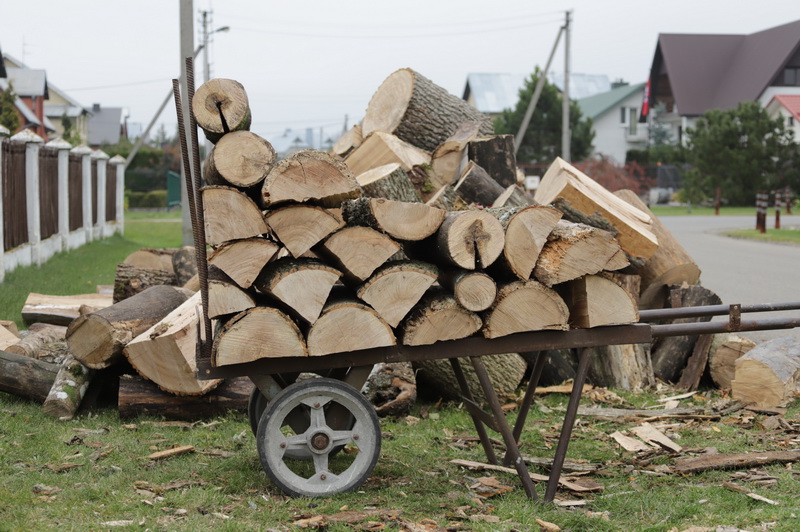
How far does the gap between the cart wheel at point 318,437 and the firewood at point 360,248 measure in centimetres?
55

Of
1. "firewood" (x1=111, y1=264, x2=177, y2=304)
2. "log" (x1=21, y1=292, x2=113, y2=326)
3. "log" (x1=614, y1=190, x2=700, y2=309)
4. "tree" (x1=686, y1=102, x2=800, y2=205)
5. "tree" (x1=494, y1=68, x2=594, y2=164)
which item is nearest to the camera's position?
"log" (x1=614, y1=190, x2=700, y2=309)

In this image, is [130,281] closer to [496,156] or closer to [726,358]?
[496,156]

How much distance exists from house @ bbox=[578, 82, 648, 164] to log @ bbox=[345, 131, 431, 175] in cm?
5392

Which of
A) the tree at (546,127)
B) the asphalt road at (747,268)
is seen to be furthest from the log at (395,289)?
the tree at (546,127)

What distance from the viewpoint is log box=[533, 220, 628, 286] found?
407cm

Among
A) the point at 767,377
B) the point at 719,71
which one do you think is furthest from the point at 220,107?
the point at 719,71

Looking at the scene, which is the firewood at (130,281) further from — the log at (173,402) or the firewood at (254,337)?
the firewood at (254,337)

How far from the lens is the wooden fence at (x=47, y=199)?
1270cm

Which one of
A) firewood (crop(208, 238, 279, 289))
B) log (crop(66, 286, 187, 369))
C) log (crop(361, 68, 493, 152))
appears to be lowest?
log (crop(66, 286, 187, 369))

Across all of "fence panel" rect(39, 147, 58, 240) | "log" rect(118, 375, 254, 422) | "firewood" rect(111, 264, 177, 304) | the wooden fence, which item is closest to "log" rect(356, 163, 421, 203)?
"log" rect(118, 375, 254, 422)

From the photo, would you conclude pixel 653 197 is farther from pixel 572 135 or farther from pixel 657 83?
pixel 657 83

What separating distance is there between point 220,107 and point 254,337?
3.26ft

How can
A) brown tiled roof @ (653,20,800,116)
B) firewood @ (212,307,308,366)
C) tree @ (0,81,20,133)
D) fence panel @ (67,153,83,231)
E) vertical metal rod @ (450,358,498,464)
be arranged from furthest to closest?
brown tiled roof @ (653,20,800,116) → tree @ (0,81,20,133) → fence panel @ (67,153,83,231) → vertical metal rod @ (450,358,498,464) → firewood @ (212,307,308,366)

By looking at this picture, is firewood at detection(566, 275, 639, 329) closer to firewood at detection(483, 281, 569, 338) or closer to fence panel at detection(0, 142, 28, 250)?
firewood at detection(483, 281, 569, 338)
